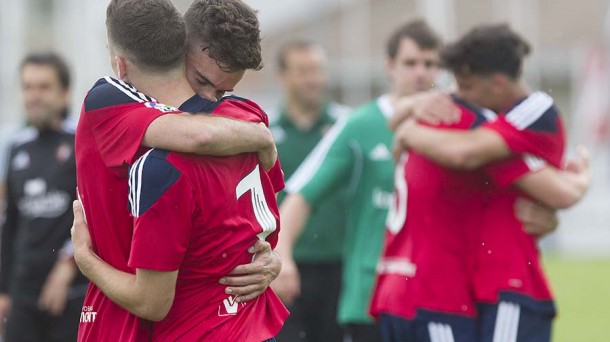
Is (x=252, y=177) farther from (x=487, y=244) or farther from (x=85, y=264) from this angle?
(x=487, y=244)

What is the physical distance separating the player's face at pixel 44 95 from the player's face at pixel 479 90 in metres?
3.44

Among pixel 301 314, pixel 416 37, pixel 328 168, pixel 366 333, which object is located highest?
pixel 416 37

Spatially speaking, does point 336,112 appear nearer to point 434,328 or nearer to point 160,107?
point 434,328

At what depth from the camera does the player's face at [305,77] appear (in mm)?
9258

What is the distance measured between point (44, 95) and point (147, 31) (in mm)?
4342

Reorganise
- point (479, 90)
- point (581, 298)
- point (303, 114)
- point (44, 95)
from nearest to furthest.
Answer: point (479, 90) → point (44, 95) → point (303, 114) → point (581, 298)

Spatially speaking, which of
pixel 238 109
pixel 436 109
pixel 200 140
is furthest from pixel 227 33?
pixel 436 109

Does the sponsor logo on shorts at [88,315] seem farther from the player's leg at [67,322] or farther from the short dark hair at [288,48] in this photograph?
the short dark hair at [288,48]

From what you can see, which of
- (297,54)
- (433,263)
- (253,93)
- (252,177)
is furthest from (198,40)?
(253,93)

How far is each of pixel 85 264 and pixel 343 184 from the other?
11.8 feet

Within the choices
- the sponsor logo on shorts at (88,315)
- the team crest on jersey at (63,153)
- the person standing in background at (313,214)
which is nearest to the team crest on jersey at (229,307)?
the sponsor logo on shorts at (88,315)

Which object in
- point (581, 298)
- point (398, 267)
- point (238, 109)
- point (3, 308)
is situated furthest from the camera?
point (581, 298)

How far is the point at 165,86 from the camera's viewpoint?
3.68 m

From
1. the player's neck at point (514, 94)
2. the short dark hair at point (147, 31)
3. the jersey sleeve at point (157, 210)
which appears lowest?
the player's neck at point (514, 94)
